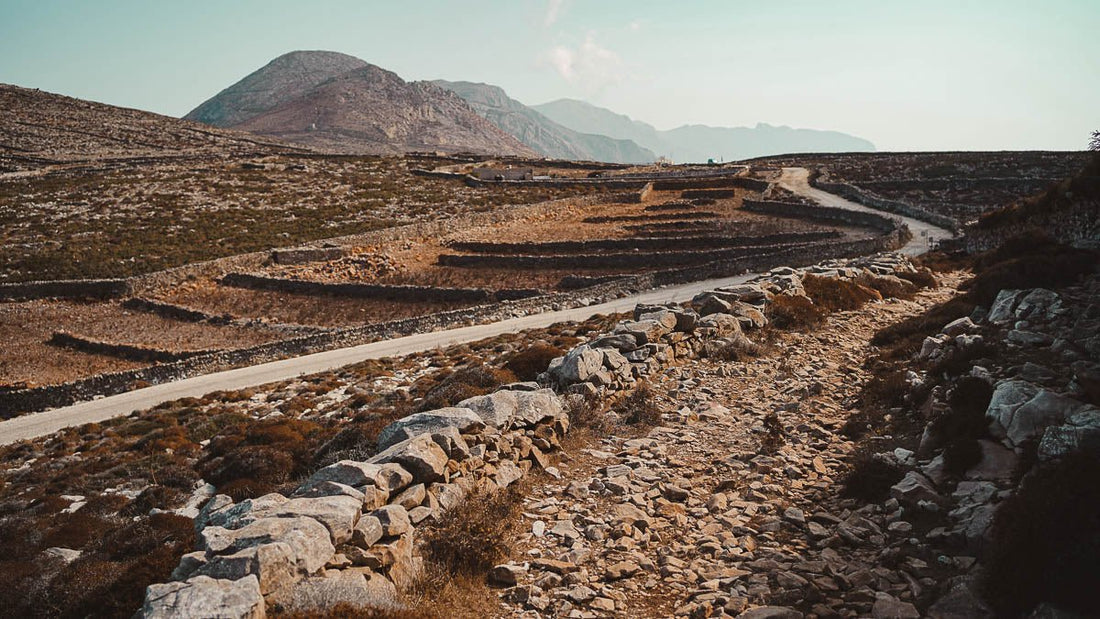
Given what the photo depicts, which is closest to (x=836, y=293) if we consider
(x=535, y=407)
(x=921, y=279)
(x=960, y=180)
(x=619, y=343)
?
(x=921, y=279)

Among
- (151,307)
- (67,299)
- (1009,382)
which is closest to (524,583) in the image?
(1009,382)

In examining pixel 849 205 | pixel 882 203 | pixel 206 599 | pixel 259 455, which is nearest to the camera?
pixel 206 599

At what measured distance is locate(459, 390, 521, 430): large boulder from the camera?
962cm

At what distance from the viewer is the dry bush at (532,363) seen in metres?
15.3

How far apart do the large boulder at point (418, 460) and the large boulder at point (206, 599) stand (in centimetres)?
267

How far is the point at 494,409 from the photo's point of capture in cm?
983

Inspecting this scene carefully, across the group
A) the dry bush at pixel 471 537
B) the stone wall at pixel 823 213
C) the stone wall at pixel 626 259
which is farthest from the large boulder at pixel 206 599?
the stone wall at pixel 823 213

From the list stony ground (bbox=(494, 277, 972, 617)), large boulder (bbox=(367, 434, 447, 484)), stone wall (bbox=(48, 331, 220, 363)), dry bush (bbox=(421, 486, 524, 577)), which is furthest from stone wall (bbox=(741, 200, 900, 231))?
stone wall (bbox=(48, 331, 220, 363))

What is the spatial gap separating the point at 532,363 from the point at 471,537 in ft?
28.7

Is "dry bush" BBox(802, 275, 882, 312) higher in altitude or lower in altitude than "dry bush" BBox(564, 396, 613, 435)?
higher

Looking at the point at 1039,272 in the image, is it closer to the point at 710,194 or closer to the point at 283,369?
the point at 283,369

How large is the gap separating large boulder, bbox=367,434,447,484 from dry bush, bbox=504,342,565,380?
6893mm

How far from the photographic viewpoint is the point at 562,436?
11156 mm

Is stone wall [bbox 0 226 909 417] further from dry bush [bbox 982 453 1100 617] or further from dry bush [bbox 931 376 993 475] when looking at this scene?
dry bush [bbox 982 453 1100 617]
